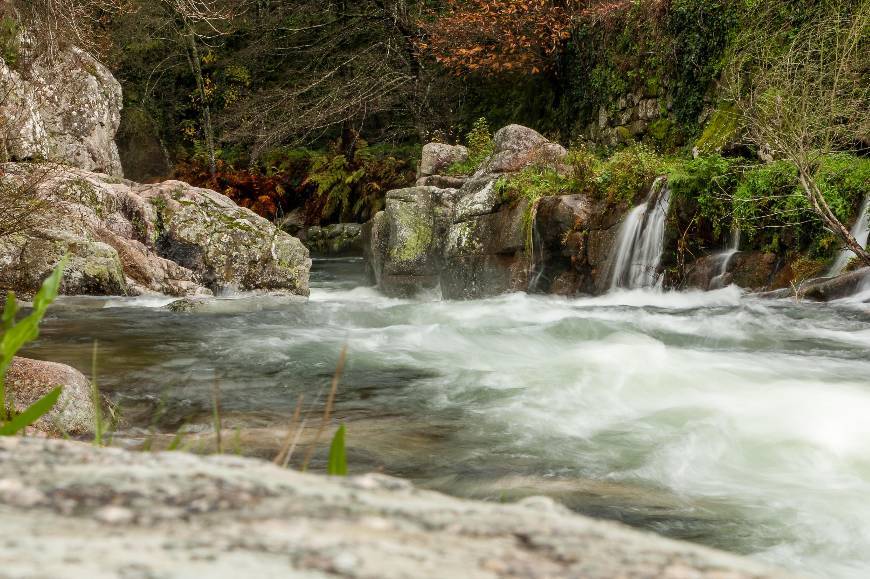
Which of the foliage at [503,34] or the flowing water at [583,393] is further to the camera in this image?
the foliage at [503,34]

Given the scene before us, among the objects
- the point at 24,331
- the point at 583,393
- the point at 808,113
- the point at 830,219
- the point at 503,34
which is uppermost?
the point at 503,34

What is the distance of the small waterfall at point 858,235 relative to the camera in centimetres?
984

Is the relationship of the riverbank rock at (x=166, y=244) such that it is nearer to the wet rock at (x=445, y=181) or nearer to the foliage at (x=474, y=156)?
the wet rock at (x=445, y=181)

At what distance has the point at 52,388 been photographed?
475cm

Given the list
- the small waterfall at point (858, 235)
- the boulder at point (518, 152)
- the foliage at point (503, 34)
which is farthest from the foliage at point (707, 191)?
the foliage at point (503, 34)

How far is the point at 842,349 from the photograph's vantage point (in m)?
8.09

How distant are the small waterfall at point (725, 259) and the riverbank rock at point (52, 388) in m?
8.66

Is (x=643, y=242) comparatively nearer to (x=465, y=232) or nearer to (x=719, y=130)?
(x=465, y=232)

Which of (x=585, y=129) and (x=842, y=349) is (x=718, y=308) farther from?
(x=585, y=129)

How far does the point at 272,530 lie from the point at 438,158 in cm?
1577

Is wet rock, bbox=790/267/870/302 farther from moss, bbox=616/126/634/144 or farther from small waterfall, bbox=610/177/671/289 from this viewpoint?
moss, bbox=616/126/634/144

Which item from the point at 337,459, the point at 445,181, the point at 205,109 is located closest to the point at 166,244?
the point at 445,181

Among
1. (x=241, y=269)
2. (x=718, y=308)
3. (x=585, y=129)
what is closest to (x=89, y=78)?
(x=241, y=269)

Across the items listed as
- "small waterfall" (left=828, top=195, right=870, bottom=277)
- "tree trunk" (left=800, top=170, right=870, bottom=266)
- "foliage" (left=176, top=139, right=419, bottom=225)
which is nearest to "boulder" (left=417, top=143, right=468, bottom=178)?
"foliage" (left=176, top=139, right=419, bottom=225)
